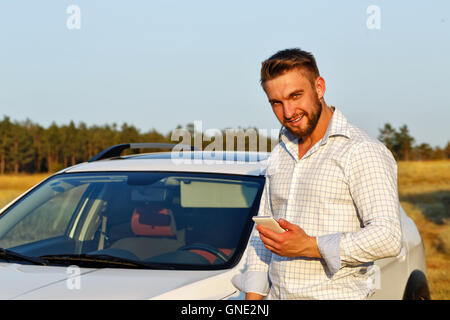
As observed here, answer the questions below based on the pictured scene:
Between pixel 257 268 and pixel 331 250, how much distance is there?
1.69ft

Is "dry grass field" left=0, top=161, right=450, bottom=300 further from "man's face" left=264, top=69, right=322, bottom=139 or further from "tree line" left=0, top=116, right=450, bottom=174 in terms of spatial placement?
"tree line" left=0, top=116, right=450, bottom=174

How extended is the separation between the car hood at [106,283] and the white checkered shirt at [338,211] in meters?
0.25

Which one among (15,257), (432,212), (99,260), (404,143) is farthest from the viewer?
(404,143)

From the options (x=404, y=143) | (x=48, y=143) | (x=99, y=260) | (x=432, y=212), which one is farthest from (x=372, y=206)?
(x=48, y=143)

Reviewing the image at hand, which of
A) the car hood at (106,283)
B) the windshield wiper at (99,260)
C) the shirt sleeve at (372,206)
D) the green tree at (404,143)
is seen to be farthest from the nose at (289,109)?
the green tree at (404,143)

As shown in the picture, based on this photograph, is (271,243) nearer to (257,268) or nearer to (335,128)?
(257,268)

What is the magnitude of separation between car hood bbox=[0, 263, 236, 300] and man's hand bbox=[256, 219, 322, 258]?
520mm

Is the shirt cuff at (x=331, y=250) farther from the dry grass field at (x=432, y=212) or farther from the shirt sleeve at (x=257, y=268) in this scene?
the dry grass field at (x=432, y=212)

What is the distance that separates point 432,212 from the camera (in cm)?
2320

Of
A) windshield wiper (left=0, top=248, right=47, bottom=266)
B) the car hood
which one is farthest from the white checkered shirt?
windshield wiper (left=0, top=248, right=47, bottom=266)

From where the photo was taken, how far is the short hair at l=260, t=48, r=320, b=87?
2.20 meters

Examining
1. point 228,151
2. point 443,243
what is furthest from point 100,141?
point 228,151

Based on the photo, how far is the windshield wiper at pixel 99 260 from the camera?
270 cm
